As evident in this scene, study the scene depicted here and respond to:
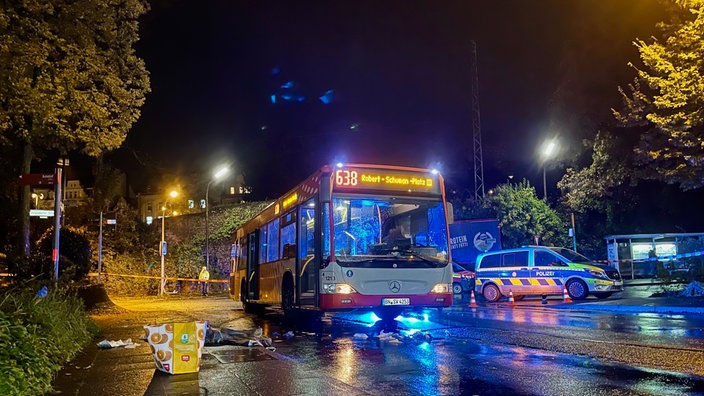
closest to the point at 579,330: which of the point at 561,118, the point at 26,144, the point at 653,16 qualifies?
the point at 26,144

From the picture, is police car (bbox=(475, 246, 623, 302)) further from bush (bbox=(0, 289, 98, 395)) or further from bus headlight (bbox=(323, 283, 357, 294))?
bush (bbox=(0, 289, 98, 395))

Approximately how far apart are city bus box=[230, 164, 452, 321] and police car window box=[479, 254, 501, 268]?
33.5 ft

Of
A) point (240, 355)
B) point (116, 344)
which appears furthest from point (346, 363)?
point (116, 344)

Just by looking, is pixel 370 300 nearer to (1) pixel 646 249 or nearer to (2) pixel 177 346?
(2) pixel 177 346

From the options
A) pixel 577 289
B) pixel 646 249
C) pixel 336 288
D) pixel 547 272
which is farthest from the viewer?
pixel 646 249

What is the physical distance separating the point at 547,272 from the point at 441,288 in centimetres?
1010

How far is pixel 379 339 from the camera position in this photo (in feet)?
35.4

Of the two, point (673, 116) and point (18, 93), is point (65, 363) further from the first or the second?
point (673, 116)

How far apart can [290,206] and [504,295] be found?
37.2 ft

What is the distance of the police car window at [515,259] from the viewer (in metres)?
20.6

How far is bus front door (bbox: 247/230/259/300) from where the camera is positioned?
16.8 metres

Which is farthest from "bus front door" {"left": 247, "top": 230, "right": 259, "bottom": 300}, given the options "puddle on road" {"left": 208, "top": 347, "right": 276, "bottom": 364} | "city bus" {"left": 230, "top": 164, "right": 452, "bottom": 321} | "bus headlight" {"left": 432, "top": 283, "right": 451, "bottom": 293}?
"puddle on road" {"left": 208, "top": 347, "right": 276, "bottom": 364}

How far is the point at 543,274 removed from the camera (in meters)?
20.1

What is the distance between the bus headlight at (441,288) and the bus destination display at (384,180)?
1.96 m
